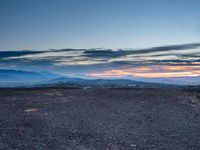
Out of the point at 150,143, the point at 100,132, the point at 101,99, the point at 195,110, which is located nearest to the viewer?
the point at 150,143

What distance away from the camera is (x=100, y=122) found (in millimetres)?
20438

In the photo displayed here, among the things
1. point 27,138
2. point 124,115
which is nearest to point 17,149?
point 27,138

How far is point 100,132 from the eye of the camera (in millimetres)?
17859

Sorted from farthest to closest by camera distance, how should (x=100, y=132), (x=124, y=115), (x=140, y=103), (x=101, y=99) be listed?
(x=101, y=99)
(x=140, y=103)
(x=124, y=115)
(x=100, y=132)

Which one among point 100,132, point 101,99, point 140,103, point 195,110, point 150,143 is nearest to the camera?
point 150,143

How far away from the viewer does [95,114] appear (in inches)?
903

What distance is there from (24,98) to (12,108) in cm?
528

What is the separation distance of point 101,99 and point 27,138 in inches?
554

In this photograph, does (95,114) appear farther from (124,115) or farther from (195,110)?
(195,110)

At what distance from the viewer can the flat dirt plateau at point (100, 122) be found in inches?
619

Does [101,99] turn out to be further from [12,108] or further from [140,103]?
[12,108]

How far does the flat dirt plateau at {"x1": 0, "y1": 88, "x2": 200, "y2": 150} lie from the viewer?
619 inches

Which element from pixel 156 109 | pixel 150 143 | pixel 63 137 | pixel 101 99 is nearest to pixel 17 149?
pixel 63 137

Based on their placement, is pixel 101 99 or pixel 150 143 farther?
pixel 101 99
